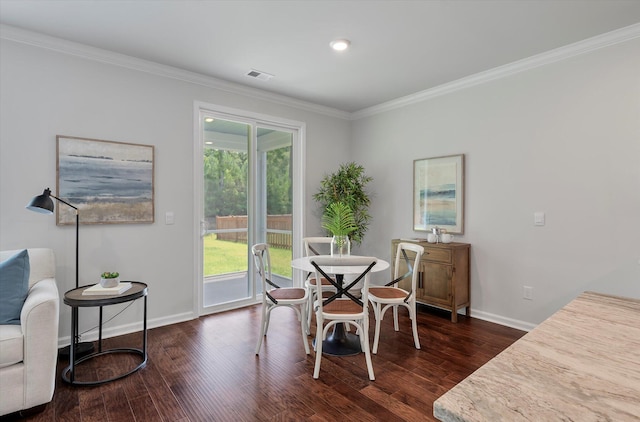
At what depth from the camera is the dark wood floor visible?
6.80ft

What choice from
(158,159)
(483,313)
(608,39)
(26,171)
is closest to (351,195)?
(483,313)

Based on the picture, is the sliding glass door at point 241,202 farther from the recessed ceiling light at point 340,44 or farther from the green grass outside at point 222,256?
the recessed ceiling light at point 340,44

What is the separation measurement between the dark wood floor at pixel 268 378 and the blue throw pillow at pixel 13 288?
0.60m

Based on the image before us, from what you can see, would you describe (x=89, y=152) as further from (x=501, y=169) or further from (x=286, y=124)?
(x=501, y=169)

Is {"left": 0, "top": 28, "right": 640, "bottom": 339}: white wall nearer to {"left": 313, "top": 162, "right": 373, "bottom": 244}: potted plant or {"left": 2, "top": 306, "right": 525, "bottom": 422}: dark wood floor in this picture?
{"left": 2, "top": 306, "right": 525, "bottom": 422}: dark wood floor

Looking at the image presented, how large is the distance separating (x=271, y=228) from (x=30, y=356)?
9.29 ft

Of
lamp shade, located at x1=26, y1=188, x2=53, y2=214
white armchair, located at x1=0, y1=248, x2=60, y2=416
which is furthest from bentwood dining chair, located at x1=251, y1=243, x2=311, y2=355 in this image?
lamp shade, located at x1=26, y1=188, x2=53, y2=214

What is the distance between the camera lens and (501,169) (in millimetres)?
3594

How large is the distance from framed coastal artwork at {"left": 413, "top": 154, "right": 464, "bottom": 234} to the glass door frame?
1562mm

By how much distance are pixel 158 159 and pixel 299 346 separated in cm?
235

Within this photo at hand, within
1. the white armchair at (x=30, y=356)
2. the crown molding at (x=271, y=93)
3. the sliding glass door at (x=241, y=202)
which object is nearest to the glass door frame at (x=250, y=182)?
the sliding glass door at (x=241, y=202)

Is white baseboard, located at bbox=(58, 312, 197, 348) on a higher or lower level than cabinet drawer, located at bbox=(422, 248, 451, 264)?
lower

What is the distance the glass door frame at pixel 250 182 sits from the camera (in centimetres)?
376

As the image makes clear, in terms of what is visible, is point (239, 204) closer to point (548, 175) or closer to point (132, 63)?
point (132, 63)
